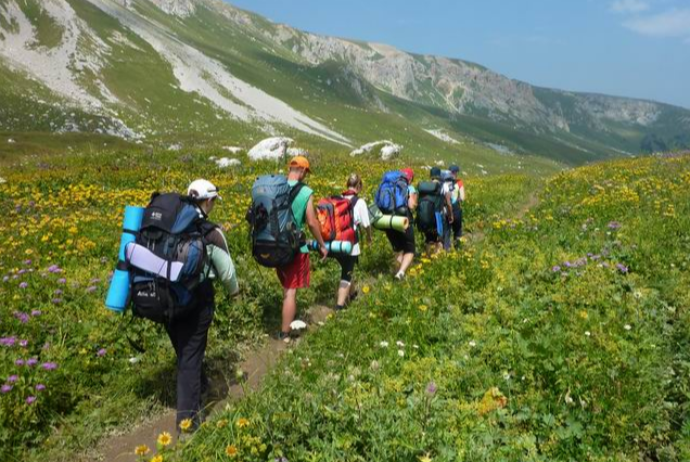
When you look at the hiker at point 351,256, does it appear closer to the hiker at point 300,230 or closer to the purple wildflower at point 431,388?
the hiker at point 300,230

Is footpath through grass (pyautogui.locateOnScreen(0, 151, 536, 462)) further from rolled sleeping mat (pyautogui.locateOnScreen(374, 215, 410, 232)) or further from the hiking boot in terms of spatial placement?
rolled sleeping mat (pyautogui.locateOnScreen(374, 215, 410, 232))

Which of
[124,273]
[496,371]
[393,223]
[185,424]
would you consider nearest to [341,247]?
[393,223]

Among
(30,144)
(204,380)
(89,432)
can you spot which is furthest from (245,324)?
(30,144)

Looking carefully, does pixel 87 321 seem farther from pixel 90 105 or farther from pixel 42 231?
pixel 90 105

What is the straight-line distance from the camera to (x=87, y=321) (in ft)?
23.3

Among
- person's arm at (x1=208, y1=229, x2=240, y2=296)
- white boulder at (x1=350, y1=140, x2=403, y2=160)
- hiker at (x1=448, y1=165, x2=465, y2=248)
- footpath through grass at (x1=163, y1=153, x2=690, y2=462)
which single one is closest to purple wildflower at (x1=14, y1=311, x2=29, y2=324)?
person's arm at (x1=208, y1=229, x2=240, y2=296)

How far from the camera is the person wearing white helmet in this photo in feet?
17.8

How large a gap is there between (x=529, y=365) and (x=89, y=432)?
5125mm

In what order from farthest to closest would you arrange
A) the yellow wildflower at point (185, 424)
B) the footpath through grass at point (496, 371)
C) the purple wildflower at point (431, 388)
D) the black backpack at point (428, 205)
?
the black backpack at point (428, 205) → the purple wildflower at point (431, 388) → the footpath through grass at point (496, 371) → the yellow wildflower at point (185, 424)

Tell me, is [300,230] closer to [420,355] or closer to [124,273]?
[420,355]

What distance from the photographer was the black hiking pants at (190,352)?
5465 millimetres

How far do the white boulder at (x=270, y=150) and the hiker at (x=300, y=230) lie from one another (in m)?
22.0

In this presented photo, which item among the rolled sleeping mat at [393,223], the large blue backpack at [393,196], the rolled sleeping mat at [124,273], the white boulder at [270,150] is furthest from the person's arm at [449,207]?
→ the white boulder at [270,150]

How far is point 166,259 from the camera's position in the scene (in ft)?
16.1
